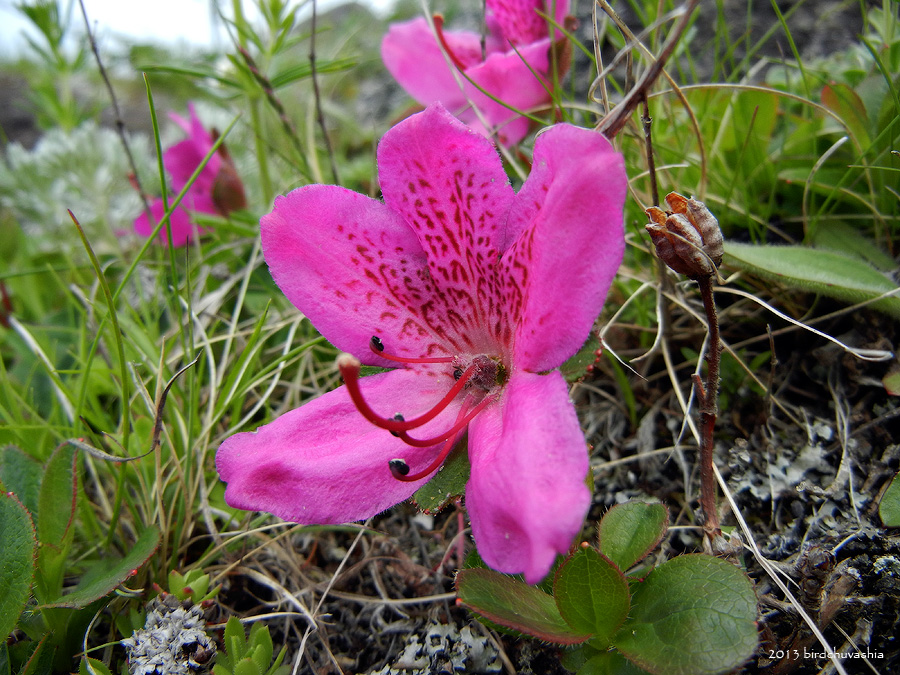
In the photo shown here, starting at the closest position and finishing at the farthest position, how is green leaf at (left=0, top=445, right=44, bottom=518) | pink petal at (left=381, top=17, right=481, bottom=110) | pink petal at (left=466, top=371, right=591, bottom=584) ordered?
pink petal at (left=466, top=371, right=591, bottom=584), green leaf at (left=0, top=445, right=44, bottom=518), pink petal at (left=381, top=17, right=481, bottom=110)

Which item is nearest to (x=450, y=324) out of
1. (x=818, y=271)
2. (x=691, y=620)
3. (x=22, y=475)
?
(x=691, y=620)

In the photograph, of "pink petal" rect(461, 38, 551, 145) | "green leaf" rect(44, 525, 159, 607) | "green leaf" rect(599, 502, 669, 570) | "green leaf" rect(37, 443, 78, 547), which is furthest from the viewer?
"pink petal" rect(461, 38, 551, 145)

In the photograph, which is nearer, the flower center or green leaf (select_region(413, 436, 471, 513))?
the flower center

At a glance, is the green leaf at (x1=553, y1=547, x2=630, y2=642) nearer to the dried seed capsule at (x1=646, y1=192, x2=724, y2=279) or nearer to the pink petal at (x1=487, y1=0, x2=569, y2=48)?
the dried seed capsule at (x1=646, y1=192, x2=724, y2=279)

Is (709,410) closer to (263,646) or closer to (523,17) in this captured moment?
(263,646)

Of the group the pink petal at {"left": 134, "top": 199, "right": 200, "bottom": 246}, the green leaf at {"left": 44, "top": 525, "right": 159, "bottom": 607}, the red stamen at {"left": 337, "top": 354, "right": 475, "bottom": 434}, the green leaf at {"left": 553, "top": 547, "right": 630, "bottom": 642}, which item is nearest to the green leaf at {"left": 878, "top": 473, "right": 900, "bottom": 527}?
the green leaf at {"left": 553, "top": 547, "right": 630, "bottom": 642}

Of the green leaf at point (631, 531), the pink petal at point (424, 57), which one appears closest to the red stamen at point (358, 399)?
the green leaf at point (631, 531)

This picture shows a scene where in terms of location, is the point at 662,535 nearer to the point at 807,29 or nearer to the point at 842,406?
the point at 842,406

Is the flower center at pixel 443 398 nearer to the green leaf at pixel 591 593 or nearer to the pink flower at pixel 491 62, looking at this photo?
the green leaf at pixel 591 593
